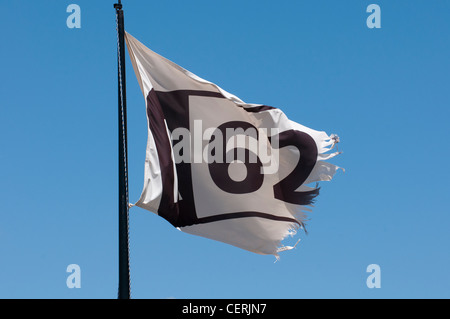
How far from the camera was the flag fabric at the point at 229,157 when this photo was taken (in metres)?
18.9

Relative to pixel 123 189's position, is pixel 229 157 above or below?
above

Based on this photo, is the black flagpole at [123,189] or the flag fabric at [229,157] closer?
the black flagpole at [123,189]

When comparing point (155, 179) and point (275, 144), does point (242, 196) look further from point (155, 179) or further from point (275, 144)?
point (155, 179)

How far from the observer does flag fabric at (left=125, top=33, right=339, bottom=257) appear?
1894cm

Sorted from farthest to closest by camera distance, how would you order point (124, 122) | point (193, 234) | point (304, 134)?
1. point (304, 134)
2. point (193, 234)
3. point (124, 122)

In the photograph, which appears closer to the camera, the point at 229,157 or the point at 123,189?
the point at 123,189

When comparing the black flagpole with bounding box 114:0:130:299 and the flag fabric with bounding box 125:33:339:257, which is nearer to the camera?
the black flagpole with bounding box 114:0:130:299

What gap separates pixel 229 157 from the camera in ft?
65.4

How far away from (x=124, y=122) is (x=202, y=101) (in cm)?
351
